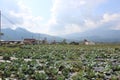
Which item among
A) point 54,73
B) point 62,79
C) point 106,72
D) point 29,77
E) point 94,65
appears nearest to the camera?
point 62,79

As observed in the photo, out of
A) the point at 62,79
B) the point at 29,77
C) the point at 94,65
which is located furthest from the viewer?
the point at 94,65

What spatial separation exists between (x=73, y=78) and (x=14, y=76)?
2727 millimetres

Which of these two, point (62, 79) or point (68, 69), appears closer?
point (62, 79)

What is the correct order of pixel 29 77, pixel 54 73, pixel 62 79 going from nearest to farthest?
pixel 62 79, pixel 29 77, pixel 54 73

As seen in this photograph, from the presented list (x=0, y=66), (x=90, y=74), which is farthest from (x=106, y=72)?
(x=0, y=66)

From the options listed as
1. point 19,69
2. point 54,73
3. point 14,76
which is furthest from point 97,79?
point 19,69

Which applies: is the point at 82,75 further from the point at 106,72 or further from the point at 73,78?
the point at 106,72

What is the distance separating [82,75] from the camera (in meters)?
14.1

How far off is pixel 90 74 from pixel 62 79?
1742mm

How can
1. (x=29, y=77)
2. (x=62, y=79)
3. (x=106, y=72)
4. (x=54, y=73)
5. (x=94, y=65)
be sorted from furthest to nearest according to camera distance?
(x=94, y=65), (x=106, y=72), (x=54, y=73), (x=29, y=77), (x=62, y=79)

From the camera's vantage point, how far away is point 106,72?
52.9 feet

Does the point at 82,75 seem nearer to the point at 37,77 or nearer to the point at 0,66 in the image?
the point at 37,77

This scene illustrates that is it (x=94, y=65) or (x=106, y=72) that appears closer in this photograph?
(x=106, y=72)

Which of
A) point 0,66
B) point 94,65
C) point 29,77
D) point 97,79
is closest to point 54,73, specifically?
point 29,77
